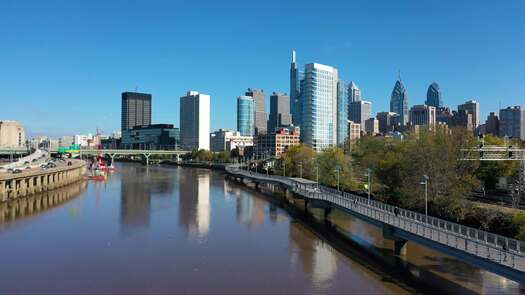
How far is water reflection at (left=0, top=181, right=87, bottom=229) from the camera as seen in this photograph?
194 ft

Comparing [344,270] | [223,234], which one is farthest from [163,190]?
[344,270]

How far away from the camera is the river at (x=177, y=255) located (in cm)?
3045

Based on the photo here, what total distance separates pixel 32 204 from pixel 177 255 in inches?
1741

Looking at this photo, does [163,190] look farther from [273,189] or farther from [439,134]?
[439,134]

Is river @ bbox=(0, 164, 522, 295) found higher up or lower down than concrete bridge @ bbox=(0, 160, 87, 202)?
lower down

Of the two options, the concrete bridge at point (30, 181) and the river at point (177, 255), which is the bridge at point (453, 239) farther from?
the concrete bridge at point (30, 181)

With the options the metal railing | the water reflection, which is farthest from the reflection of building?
the water reflection

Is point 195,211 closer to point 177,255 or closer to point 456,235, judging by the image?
point 177,255

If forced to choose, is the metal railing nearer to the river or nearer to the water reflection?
the river

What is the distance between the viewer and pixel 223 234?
48.2 metres

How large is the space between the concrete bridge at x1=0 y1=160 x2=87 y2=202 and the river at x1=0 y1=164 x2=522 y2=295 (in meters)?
5.42

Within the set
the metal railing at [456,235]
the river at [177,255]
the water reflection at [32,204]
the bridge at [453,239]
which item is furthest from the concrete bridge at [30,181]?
the bridge at [453,239]

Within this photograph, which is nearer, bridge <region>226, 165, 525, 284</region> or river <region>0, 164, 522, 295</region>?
bridge <region>226, 165, 525, 284</region>

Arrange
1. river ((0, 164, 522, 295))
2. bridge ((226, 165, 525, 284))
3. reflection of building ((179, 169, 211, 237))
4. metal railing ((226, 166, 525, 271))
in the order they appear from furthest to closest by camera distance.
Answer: reflection of building ((179, 169, 211, 237))
river ((0, 164, 522, 295))
metal railing ((226, 166, 525, 271))
bridge ((226, 165, 525, 284))
